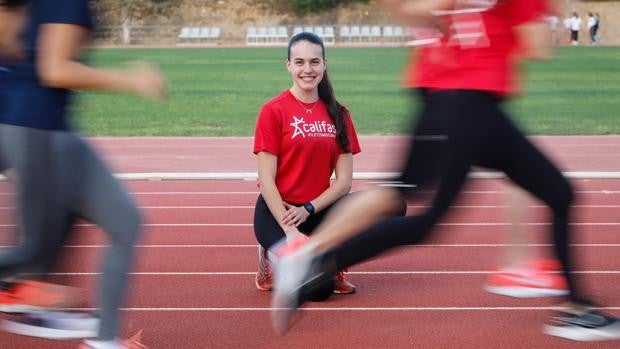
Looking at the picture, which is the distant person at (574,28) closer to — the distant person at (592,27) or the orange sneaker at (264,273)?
the distant person at (592,27)

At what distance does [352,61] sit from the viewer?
34062 millimetres

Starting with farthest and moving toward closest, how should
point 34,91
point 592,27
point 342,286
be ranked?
point 592,27, point 342,286, point 34,91

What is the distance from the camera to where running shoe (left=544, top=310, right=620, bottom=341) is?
13.6 ft

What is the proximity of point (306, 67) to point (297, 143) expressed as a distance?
35 centimetres

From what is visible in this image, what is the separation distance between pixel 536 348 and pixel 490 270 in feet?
5.73

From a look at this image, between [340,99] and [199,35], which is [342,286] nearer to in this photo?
[340,99]

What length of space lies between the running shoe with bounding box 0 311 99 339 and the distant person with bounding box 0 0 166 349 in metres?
0.32

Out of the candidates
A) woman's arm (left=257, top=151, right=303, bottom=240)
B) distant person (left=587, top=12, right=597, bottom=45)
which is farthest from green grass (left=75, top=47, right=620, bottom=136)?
distant person (left=587, top=12, right=597, bottom=45)

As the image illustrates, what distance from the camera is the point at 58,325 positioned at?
424cm

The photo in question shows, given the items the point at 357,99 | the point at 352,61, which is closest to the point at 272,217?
the point at 357,99

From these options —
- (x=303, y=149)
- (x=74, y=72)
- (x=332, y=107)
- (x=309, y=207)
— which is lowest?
(x=309, y=207)

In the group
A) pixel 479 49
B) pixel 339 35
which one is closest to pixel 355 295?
pixel 479 49

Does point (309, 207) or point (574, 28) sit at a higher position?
point (309, 207)

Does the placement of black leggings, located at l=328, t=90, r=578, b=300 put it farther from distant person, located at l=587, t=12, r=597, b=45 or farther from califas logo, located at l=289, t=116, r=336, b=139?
distant person, located at l=587, t=12, r=597, b=45
